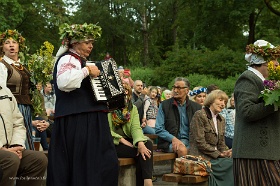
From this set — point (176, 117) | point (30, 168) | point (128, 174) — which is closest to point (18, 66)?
point (30, 168)

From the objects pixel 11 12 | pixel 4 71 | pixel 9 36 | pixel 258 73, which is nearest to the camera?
pixel 258 73

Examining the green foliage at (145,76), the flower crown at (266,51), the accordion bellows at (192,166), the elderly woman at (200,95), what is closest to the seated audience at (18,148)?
the accordion bellows at (192,166)

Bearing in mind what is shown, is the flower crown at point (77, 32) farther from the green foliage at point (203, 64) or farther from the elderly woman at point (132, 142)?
the green foliage at point (203, 64)

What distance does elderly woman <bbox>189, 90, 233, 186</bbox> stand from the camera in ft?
27.7

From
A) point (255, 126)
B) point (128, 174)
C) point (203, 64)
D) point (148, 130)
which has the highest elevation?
point (203, 64)

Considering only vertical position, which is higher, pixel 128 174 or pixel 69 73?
pixel 69 73

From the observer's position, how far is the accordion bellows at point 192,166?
7969mm

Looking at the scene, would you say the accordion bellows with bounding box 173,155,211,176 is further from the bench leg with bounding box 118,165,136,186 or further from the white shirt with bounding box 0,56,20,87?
the white shirt with bounding box 0,56,20,87

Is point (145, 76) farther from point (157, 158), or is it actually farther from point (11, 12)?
point (157, 158)

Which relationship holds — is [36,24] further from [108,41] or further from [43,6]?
[108,41]

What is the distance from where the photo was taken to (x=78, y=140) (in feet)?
20.4

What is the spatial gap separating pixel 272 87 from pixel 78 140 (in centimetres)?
199

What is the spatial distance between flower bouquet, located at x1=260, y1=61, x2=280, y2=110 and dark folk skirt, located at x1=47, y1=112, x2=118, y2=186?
168 centimetres

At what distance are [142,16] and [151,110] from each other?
39825mm
